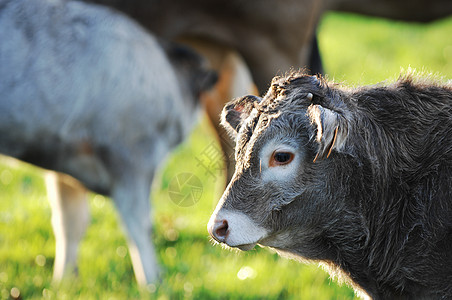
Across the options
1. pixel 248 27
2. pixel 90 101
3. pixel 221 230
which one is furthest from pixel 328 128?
pixel 248 27

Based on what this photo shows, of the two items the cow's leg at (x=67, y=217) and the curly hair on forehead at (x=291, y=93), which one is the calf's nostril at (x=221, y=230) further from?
the cow's leg at (x=67, y=217)

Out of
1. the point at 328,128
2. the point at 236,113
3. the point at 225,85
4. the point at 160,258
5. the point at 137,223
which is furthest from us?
the point at 225,85

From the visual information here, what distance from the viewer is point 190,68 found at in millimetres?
5594

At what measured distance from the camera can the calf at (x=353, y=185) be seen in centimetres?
308

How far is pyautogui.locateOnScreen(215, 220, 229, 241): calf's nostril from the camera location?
118 inches

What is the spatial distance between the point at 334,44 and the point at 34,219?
7.90 metres

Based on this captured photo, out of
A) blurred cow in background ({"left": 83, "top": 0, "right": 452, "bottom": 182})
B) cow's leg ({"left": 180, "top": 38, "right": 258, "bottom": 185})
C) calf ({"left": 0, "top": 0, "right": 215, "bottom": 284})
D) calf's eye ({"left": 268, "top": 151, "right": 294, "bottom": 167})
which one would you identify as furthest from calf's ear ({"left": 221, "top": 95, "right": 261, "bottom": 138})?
cow's leg ({"left": 180, "top": 38, "right": 258, "bottom": 185})

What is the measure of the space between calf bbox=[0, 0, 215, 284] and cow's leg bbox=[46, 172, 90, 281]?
0.36 feet

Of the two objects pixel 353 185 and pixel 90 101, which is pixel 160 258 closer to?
pixel 90 101

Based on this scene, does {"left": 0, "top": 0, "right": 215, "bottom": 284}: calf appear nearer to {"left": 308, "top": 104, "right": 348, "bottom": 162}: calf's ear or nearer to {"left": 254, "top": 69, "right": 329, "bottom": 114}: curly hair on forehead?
{"left": 254, "top": 69, "right": 329, "bottom": 114}: curly hair on forehead

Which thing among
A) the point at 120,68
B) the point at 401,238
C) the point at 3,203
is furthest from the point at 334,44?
the point at 401,238

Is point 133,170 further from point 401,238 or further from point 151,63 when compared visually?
point 401,238

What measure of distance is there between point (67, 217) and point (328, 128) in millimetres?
3078

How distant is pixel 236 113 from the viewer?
3.47 m
